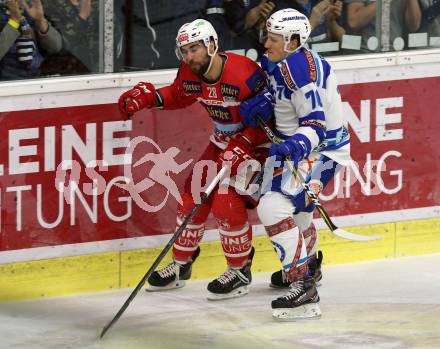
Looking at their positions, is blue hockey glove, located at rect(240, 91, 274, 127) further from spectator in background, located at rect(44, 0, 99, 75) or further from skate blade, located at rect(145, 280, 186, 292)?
skate blade, located at rect(145, 280, 186, 292)

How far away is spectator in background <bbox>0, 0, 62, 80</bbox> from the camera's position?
23.2 ft

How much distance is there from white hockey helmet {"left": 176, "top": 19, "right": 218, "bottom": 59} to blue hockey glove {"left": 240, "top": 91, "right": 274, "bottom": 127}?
292mm

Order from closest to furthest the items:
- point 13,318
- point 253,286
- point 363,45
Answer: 1. point 13,318
2. point 253,286
3. point 363,45

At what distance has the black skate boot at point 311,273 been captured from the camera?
7.57 metres

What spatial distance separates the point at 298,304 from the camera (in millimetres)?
7105

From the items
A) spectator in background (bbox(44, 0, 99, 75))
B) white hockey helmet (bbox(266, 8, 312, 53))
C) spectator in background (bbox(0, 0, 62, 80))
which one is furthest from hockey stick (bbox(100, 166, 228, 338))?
spectator in background (bbox(0, 0, 62, 80))

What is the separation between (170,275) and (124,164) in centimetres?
61

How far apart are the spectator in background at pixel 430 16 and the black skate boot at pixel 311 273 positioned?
1614mm

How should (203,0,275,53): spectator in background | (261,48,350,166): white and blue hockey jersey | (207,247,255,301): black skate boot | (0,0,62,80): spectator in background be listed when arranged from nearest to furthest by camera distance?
1. (261,48,350,166): white and blue hockey jersey
2. (0,0,62,80): spectator in background
3. (207,247,255,301): black skate boot
4. (203,0,275,53): spectator in background

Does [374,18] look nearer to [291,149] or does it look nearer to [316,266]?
[316,266]

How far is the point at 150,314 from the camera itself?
7.13 m

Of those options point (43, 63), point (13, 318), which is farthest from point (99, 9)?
point (13, 318)

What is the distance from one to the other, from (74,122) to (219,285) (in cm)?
108

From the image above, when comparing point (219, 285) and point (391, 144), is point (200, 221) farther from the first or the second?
point (391, 144)
